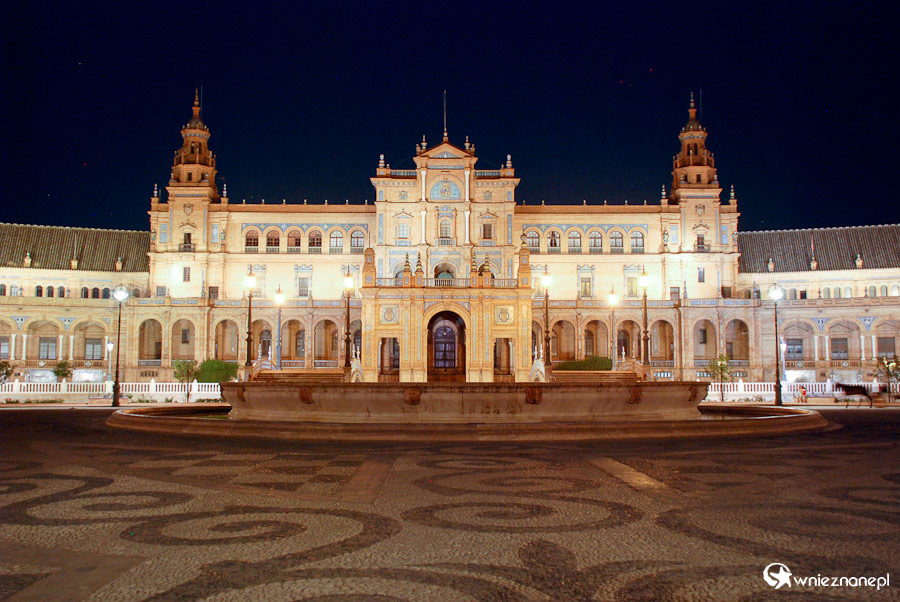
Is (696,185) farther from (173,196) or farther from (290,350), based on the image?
(173,196)

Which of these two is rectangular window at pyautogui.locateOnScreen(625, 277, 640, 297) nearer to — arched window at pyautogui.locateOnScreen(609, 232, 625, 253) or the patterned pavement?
arched window at pyautogui.locateOnScreen(609, 232, 625, 253)

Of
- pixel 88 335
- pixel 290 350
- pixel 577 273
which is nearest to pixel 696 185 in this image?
pixel 577 273

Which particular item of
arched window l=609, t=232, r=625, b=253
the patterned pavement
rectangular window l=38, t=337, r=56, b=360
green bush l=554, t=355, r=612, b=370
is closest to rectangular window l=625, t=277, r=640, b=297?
arched window l=609, t=232, r=625, b=253

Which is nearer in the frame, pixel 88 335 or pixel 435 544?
pixel 435 544

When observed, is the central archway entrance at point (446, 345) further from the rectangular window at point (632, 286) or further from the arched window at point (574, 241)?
the rectangular window at point (632, 286)

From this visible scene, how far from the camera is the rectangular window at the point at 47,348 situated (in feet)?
217

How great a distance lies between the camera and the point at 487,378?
47281 mm

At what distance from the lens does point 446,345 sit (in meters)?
61.8

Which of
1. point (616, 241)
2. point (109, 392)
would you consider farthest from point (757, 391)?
point (109, 392)

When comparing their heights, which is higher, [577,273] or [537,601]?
[577,273]

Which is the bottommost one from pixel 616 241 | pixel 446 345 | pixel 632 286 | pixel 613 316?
pixel 446 345

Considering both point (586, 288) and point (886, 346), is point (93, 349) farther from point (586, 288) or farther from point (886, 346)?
point (886, 346)

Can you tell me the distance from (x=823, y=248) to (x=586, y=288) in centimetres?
2413

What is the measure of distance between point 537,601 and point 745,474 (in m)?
6.58
